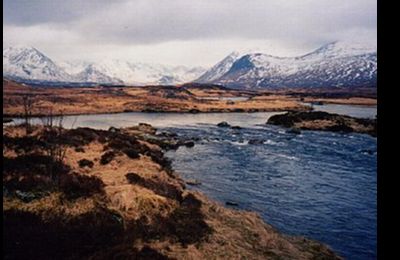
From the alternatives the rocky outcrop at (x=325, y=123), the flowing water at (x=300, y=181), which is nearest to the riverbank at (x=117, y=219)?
the flowing water at (x=300, y=181)

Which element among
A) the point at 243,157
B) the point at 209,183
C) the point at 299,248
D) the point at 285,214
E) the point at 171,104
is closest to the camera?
the point at 299,248

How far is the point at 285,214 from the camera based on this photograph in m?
21.3

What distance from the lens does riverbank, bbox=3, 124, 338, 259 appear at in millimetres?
13992

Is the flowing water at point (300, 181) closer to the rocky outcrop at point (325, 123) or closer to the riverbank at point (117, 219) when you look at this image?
the riverbank at point (117, 219)

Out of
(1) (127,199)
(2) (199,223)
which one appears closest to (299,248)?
(2) (199,223)

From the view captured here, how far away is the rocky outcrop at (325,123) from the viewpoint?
199 ft

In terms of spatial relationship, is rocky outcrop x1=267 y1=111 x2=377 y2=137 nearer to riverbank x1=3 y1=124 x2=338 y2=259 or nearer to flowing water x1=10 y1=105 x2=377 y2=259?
flowing water x1=10 y1=105 x2=377 y2=259

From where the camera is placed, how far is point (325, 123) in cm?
6569

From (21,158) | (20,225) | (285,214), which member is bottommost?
(285,214)

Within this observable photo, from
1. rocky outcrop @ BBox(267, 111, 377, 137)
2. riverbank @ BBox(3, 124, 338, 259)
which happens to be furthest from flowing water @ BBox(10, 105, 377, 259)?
rocky outcrop @ BBox(267, 111, 377, 137)

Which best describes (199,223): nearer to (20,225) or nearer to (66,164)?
(20,225)

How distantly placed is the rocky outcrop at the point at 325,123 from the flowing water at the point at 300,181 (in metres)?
7.99

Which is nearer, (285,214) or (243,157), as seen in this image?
(285,214)

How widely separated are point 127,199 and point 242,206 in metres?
7.26
